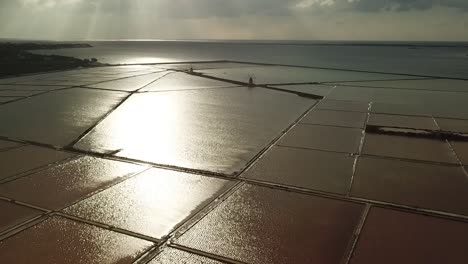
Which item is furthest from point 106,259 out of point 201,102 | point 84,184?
point 201,102

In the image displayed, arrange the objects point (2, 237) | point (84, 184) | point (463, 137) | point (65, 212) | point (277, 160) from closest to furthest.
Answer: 1. point (2, 237)
2. point (65, 212)
3. point (84, 184)
4. point (277, 160)
5. point (463, 137)

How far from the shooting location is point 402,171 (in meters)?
6.06

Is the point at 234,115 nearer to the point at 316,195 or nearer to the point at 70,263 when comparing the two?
the point at 316,195

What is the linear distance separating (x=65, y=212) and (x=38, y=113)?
23.9 ft

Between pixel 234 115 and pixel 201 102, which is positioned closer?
pixel 234 115

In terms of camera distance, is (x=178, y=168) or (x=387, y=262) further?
(x=178, y=168)

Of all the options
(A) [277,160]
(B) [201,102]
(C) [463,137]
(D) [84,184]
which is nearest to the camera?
(D) [84,184]

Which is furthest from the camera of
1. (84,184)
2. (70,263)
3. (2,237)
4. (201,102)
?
(201,102)

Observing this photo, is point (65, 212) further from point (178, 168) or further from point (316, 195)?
point (316, 195)

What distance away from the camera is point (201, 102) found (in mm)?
12820

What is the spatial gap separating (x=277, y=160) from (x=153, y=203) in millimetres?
2645

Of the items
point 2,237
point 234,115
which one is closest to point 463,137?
point 234,115

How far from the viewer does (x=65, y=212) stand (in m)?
4.55

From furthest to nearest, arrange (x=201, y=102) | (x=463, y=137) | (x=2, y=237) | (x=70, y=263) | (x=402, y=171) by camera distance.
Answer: (x=201, y=102) → (x=463, y=137) → (x=402, y=171) → (x=2, y=237) → (x=70, y=263)
